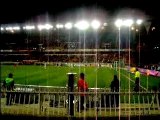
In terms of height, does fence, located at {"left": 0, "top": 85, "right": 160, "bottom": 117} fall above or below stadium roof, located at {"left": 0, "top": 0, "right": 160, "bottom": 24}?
below

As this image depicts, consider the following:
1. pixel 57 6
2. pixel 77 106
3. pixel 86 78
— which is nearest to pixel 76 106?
pixel 77 106

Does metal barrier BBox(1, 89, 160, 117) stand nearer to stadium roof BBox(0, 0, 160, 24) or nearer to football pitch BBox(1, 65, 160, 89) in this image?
stadium roof BBox(0, 0, 160, 24)

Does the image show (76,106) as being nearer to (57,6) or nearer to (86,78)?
(57,6)

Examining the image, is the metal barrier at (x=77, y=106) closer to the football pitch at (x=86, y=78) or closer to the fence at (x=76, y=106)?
the fence at (x=76, y=106)

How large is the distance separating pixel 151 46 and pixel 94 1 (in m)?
51.9

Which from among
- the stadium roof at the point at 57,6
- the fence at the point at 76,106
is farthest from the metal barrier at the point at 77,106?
the stadium roof at the point at 57,6

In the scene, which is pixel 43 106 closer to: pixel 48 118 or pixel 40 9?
pixel 48 118

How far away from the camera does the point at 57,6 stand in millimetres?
8516

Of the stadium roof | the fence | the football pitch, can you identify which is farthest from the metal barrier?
the football pitch

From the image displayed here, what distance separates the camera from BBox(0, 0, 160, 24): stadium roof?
809 cm

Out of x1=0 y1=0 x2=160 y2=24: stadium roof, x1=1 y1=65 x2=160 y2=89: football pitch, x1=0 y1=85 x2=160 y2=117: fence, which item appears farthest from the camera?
x1=1 y1=65 x2=160 y2=89: football pitch

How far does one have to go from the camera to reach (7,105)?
39.2ft

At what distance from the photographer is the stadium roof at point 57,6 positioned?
8091 millimetres

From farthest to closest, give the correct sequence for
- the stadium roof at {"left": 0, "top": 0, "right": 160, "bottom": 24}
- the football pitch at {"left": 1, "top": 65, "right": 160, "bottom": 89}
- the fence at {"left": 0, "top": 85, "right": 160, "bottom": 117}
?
1. the football pitch at {"left": 1, "top": 65, "right": 160, "bottom": 89}
2. the fence at {"left": 0, "top": 85, "right": 160, "bottom": 117}
3. the stadium roof at {"left": 0, "top": 0, "right": 160, "bottom": 24}
